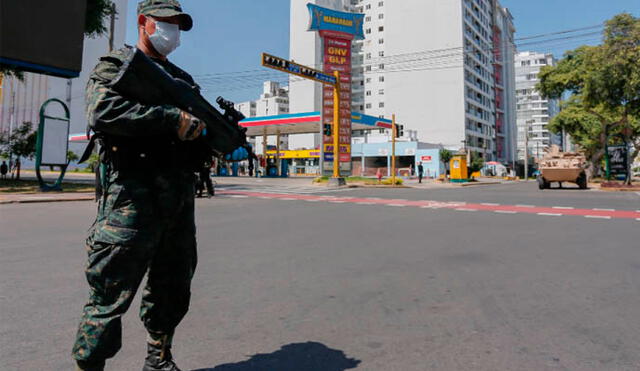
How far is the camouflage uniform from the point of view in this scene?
4.88ft

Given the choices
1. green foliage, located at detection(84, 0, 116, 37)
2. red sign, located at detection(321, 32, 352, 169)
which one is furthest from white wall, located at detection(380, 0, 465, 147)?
green foliage, located at detection(84, 0, 116, 37)

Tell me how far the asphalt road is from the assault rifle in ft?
3.80

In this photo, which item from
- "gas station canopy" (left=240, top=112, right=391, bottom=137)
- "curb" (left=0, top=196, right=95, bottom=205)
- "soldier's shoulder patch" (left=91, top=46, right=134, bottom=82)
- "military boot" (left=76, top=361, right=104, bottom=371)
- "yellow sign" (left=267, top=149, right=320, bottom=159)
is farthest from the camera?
"yellow sign" (left=267, top=149, right=320, bottom=159)

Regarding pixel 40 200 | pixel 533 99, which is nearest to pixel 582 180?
pixel 40 200

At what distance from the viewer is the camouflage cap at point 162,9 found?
5.70ft

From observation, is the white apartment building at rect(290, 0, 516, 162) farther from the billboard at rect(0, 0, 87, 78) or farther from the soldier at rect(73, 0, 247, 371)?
the soldier at rect(73, 0, 247, 371)

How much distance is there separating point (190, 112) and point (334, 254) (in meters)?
3.10

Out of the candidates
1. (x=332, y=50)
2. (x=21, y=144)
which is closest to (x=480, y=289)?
(x=21, y=144)

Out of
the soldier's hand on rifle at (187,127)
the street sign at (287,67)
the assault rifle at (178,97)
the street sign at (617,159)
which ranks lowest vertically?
the soldier's hand on rifle at (187,127)

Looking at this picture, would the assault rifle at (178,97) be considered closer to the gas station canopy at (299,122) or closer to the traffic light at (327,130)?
the traffic light at (327,130)

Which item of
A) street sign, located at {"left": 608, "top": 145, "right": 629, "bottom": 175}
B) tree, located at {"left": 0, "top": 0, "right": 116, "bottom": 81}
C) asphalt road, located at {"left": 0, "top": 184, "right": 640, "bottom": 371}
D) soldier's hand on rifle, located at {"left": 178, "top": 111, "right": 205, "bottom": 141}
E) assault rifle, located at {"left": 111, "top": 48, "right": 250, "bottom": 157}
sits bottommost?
asphalt road, located at {"left": 0, "top": 184, "right": 640, "bottom": 371}

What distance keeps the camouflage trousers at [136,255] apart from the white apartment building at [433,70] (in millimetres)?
51859

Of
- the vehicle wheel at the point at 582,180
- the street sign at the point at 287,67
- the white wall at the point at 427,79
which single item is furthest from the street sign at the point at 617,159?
the white wall at the point at 427,79

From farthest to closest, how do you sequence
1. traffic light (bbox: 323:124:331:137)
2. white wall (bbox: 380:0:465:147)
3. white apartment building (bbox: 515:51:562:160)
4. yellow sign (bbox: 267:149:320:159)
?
white apartment building (bbox: 515:51:562:160)
white wall (bbox: 380:0:465:147)
yellow sign (bbox: 267:149:320:159)
traffic light (bbox: 323:124:331:137)
